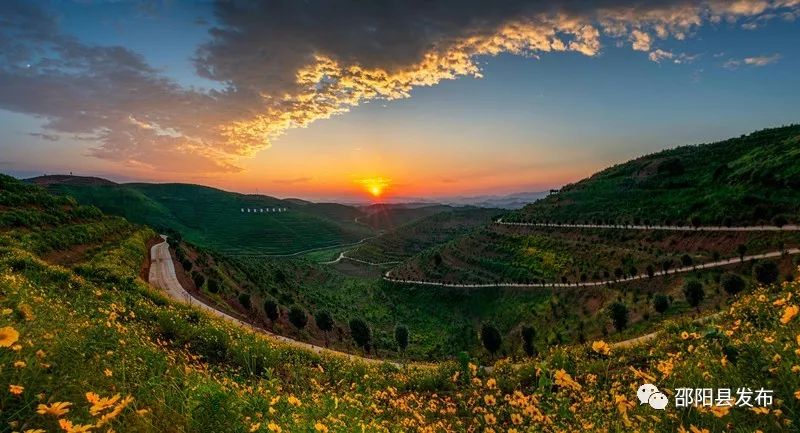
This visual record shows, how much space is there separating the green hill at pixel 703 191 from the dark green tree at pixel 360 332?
2175 inches

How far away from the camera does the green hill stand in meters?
60.1

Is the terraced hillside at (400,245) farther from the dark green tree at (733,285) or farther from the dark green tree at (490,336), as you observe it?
the dark green tree at (733,285)

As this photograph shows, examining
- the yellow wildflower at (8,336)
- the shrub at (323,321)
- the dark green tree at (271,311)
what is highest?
the yellow wildflower at (8,336)

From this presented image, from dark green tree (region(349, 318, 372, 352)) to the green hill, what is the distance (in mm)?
55245

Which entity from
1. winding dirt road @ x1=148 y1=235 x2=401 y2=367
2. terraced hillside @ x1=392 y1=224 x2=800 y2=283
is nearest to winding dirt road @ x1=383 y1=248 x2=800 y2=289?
terraced hillside @ x1=392 y1=224 x2=800 y2=283

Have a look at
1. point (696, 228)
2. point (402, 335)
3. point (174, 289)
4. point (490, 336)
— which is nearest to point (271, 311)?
point (174, 289)

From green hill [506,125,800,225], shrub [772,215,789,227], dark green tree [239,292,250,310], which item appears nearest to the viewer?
dark green tree [239,292,250,310]

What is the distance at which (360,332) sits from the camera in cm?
4241

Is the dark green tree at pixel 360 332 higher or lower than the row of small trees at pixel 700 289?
lower

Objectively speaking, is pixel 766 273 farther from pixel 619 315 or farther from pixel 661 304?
pixel 619 315

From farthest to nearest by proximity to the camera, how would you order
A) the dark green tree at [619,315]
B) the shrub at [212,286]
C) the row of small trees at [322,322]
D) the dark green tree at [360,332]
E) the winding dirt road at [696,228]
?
the winding dirt road at [696,228], the shrub at [212,286], the dark green tree at [360,332], the row of small trees at [322,322], the dark green tree at [619,315]

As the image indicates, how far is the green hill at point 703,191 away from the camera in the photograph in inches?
2367

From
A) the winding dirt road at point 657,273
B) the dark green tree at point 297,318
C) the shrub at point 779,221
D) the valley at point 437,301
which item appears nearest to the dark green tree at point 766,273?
the valley at point 437,301

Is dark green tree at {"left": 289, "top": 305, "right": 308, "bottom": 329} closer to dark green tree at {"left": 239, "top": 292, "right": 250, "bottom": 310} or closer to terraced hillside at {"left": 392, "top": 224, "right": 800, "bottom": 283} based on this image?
dark green tree at {"left": 239, "top": 292, "right": 250, "bottom": 310}
